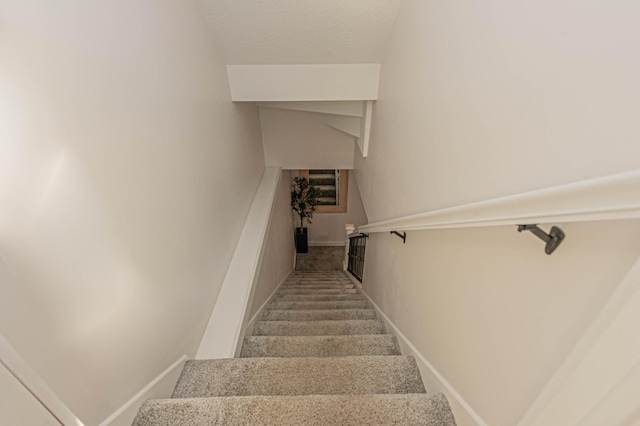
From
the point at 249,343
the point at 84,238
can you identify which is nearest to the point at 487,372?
the point at 84,238

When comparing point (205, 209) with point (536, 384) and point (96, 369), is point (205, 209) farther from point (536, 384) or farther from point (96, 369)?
point (536, 384)

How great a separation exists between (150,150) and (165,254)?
44cm

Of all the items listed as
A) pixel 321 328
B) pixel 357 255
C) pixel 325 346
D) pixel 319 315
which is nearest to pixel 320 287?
pixel 357 255

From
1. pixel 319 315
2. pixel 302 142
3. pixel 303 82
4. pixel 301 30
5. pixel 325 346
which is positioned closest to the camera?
pixel 325 346

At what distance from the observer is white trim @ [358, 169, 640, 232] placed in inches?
15.3

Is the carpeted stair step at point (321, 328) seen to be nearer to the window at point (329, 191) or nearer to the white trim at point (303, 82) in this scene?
the white trim at point (303, 82)

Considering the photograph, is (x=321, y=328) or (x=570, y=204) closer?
(x=570, y=204)

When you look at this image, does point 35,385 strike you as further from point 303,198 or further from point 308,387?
point 303,198

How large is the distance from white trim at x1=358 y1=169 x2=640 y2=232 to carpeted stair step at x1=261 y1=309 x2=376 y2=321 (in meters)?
1.78

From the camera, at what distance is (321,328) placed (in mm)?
2062

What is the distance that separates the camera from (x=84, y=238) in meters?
0.76

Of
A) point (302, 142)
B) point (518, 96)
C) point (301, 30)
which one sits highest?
point (301, 30)

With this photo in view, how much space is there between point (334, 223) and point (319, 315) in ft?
14.9

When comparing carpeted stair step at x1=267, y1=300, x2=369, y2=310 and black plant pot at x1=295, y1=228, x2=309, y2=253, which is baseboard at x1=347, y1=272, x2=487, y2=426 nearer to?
carpeted stair step at x1=267, y1=300, x2=369, y2=310
